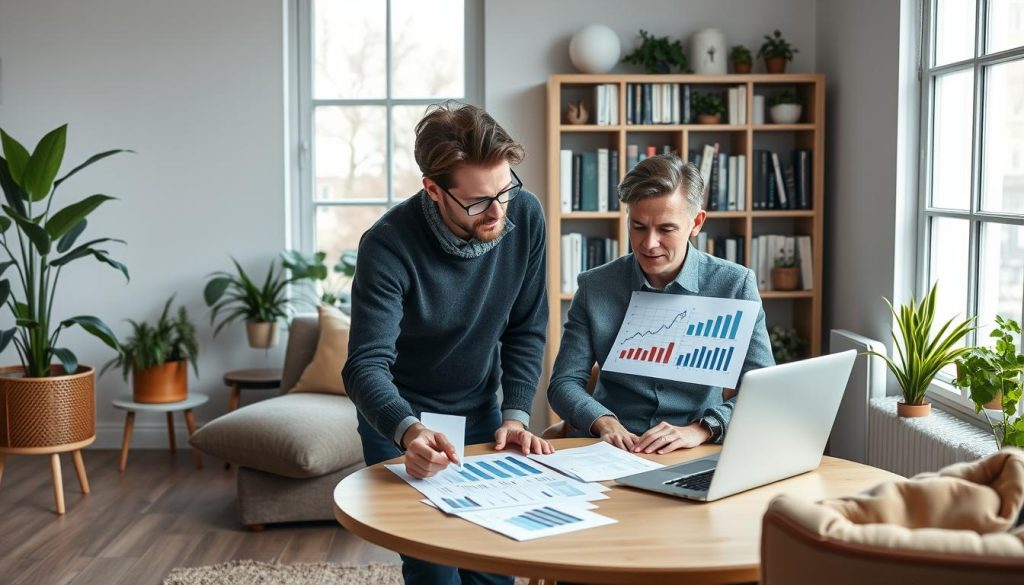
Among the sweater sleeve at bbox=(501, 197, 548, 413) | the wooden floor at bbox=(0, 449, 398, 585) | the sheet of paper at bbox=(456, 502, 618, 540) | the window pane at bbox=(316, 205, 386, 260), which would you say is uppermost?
the window pane at bbox=(316, 205, 386, 260)

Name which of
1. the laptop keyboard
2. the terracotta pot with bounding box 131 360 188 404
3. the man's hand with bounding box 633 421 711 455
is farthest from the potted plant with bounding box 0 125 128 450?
the laptop keyboard

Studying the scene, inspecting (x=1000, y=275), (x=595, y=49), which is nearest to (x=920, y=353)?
(x=1000, y=275)

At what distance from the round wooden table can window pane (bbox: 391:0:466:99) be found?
361 centimetres

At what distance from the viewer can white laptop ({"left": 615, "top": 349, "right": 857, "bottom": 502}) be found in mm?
1697

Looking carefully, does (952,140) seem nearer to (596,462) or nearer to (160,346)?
(596,462)

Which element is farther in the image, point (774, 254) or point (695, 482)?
point (774, 254)

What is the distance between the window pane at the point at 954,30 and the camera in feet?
11.8

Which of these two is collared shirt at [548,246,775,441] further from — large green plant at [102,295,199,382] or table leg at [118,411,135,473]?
table leg at [118,411,135,473]

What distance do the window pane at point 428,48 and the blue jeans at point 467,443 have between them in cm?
317

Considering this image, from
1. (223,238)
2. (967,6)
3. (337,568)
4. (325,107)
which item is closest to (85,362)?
(223,238)

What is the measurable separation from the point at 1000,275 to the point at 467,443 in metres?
1.98

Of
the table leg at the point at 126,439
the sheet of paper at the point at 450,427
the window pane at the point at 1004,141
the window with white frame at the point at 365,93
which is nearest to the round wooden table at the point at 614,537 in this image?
the sheet of paper at the point at 450,427

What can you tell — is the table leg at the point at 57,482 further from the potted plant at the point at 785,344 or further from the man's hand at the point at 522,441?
the potted plant at the point at 785,344

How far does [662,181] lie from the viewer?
2377 millimetres
